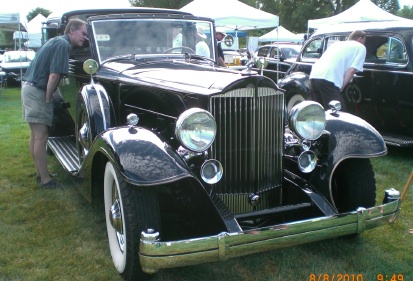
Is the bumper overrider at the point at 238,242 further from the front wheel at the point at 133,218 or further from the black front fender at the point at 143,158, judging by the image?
the black front fender at the point at 143,158

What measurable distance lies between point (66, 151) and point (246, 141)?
262cm

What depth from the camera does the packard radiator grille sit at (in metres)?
2.84

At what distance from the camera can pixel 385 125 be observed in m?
6.01

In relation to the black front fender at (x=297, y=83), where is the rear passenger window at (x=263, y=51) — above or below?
above

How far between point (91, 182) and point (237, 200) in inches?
42.2

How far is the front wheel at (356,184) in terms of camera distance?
10.6 feet

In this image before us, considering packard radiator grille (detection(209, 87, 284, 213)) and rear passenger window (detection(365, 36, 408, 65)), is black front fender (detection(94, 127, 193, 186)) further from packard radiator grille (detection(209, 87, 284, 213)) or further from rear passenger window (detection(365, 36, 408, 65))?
rear passenger window (detection(365, 36, 408, 65))

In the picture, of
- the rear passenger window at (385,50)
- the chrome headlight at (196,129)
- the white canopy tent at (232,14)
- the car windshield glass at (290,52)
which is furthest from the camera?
the car windshield glass at (290,52)

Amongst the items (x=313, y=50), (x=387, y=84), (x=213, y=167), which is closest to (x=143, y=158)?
(x=213, y=167)

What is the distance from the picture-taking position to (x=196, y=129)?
263cm

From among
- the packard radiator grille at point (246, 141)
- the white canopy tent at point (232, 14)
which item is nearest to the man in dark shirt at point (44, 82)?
the packard radiator grille at point (246, 141)

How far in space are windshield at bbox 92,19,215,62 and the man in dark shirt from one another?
27 cm

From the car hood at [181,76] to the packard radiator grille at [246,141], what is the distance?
0.48 feet

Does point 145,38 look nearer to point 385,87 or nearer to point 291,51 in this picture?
point 385,87
